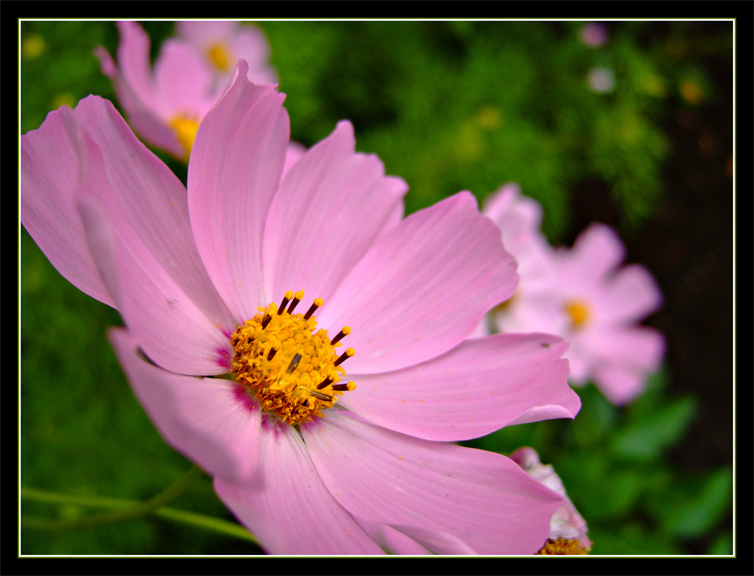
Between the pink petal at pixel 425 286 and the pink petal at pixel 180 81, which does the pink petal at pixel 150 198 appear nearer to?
the pink petal at pixel 425 286

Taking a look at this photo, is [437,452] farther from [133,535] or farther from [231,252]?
[133,535]

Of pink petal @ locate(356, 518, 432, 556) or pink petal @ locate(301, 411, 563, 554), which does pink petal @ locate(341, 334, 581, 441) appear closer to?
pink petal @ locate(301, 411, 563, 554)

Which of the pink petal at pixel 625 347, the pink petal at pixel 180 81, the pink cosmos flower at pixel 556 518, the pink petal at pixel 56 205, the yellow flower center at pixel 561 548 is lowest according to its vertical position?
the yellow flower center at pixel 561 548

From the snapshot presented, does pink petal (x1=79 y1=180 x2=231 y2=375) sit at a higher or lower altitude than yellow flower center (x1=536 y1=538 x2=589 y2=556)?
higher

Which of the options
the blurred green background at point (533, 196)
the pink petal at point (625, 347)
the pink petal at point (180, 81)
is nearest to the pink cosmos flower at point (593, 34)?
the blurred green background at point (533, 196)

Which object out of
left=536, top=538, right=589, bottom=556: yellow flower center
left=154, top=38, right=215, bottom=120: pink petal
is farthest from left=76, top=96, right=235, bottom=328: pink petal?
left=154, top=38, right=215, bottom=120: pink petal

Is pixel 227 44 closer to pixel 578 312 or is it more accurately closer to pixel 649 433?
pixel 578 312
